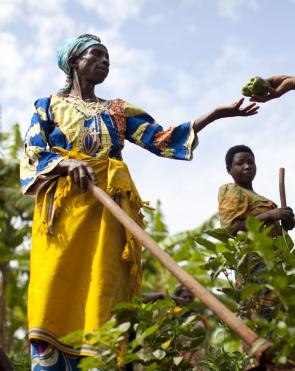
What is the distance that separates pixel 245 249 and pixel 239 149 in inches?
90.6

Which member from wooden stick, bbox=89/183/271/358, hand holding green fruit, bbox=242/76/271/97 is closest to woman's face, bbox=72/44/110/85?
hand holding green fruit, bbox=242/76/271/97

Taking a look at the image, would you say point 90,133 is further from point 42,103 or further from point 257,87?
point 257,87

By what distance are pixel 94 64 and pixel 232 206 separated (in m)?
1.46

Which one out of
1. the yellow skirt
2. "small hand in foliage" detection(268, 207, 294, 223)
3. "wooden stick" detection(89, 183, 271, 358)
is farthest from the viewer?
"small hand in foliage" detection(268, 207, 294, 223)

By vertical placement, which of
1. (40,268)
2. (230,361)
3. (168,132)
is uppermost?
(168,132)

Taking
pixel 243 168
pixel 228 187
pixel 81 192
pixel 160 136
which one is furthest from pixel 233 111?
pixel 243 168

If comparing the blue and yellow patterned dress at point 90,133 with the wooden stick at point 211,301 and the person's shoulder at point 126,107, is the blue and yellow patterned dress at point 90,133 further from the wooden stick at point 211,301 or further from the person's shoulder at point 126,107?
the wooden stick at point 211,301

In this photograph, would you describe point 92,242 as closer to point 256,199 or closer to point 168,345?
point 168,345

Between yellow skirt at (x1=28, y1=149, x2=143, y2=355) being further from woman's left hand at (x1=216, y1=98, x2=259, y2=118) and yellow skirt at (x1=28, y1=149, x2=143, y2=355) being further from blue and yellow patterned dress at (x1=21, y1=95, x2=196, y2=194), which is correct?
woman's left hand at (x1=216, y1=98, x2=259, y2=118)

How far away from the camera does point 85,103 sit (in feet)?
12.7

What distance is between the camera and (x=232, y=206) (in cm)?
474

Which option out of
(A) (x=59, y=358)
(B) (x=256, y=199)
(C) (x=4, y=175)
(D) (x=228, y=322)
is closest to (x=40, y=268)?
(A) (x=59, y=358)

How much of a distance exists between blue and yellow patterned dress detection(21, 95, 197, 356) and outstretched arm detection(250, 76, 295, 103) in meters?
0.43

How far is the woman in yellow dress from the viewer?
335cm
